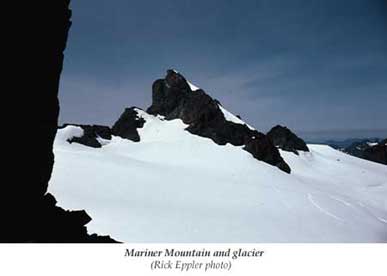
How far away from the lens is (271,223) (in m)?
9.44

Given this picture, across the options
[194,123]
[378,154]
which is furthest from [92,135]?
[378,154]

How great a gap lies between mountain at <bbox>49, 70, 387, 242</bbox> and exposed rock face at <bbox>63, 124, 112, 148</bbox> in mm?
116

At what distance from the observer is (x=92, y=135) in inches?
1037

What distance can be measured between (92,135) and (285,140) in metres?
21.5

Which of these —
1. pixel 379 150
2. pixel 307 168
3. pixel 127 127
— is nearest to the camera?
pixel 307 168

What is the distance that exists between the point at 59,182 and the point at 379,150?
38.5m

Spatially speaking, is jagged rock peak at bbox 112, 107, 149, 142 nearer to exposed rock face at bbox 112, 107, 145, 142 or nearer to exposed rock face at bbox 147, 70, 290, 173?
exposed rock face at bbox 112, 107, 145, 142

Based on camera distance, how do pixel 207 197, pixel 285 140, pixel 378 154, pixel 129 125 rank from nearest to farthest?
pixel 207 197
pixel 129 125
pixel 285 140
pixel 378 154

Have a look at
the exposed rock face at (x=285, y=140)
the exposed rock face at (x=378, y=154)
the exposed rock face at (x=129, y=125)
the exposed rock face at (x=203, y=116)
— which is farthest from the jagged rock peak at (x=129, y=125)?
the exposed rock face at (x=378, y=154)

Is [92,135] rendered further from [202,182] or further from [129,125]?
[202,182]
